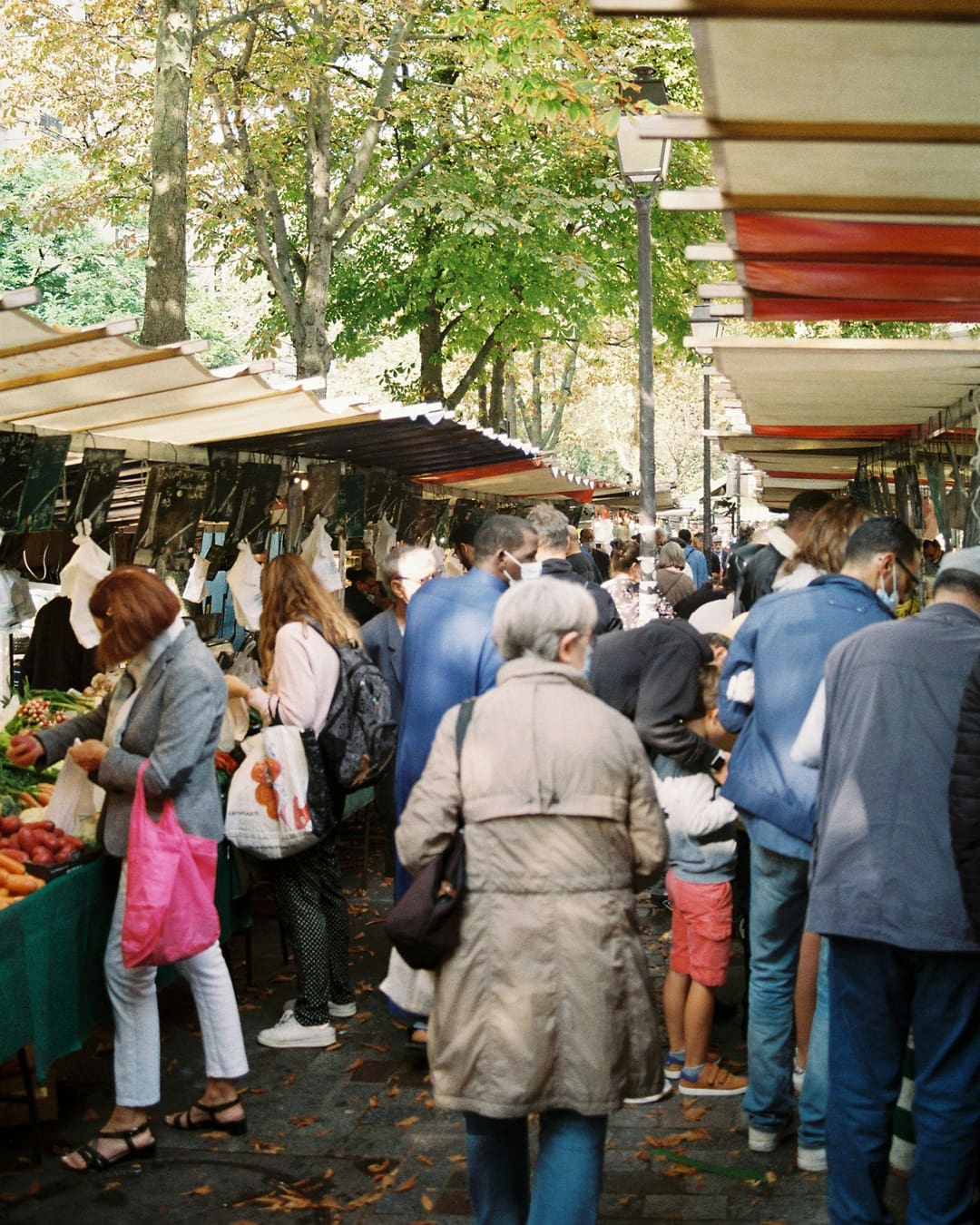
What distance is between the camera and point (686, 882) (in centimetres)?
544

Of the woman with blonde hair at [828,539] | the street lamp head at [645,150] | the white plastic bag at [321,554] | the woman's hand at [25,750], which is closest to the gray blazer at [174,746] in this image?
the woman's hand at [25,750]

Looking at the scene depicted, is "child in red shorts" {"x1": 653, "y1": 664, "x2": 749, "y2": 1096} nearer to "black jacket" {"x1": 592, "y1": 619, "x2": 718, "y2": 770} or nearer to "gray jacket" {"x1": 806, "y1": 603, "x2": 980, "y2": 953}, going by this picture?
"black jacket" {"x1": 592, "y1": 619, "x2": 718, "y2": 770}

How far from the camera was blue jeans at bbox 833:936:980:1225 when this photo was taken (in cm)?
365

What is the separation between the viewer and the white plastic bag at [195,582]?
27.6 ft

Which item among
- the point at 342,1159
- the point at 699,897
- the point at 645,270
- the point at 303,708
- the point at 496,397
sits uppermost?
the point at 496,397

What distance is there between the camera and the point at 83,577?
7297mm

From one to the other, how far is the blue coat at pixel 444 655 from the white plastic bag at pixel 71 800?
1.25m

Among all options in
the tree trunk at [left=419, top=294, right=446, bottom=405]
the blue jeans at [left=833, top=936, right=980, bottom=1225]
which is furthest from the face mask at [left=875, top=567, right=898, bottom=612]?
the tree trunk at [left=419, top=294, right=446, bottom=405]

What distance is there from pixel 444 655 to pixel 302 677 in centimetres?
76

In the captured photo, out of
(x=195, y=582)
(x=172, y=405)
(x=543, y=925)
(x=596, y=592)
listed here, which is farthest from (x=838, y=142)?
(x=195, y=582)

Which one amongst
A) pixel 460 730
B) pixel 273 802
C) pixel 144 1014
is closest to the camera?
pixel 460 730

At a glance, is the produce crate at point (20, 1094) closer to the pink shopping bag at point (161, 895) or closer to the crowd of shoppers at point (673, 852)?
the crowd of shoppers at point (673, 852)

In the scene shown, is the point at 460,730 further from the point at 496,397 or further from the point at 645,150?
Answer: the point at 496,397

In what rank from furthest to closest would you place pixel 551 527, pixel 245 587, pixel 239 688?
pixel 245 587 → pixel 551 527 → pixel 239 688
